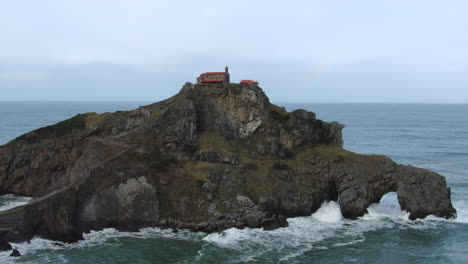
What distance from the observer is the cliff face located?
5975cm

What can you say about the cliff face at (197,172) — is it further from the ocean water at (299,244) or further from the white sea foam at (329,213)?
the ocean water at (299,244)

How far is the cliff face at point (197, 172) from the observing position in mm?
59750

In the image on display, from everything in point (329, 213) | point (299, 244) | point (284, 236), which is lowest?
point (299, 244)

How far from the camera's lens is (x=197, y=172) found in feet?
223

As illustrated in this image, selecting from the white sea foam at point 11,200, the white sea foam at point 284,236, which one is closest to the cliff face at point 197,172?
the white sea foam at point 284,236

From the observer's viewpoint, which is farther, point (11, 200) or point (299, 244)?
point (11, 200)

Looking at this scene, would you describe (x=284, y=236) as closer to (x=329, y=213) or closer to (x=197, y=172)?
(x=329, y=213)

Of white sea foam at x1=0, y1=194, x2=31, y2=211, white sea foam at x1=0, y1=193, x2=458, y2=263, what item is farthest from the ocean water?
white sea foam at x1=0, y1=194, x2=31, y2=211

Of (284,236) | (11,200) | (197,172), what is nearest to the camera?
(284,236)

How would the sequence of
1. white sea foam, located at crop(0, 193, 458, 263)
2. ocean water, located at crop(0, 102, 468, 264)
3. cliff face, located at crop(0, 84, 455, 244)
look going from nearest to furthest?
ocean water, located at crop(0, 102, 468, 264) < white sea foam, located at crop(0, 193, 458, 263) < cliff face, located at crop(0, 84, 455, 244)

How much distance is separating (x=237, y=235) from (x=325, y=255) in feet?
43.4

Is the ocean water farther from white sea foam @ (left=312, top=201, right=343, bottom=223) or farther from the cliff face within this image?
the cliff face

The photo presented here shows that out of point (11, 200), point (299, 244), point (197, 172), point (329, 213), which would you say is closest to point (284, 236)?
point (299, 244)

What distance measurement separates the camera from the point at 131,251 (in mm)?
51562
